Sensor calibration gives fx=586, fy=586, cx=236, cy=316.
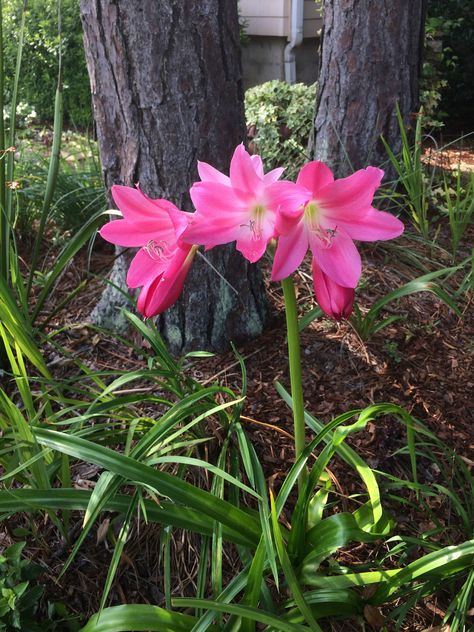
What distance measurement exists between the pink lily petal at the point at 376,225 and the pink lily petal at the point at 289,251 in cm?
8

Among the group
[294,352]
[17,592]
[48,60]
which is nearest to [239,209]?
[294,352]

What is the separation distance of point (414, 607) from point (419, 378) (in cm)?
83

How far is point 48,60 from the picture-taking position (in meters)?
7.89

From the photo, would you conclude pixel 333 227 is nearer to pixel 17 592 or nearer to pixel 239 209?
pixel 239 209

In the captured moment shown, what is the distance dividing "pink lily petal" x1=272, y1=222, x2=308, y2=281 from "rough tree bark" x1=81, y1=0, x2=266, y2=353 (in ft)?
3.53

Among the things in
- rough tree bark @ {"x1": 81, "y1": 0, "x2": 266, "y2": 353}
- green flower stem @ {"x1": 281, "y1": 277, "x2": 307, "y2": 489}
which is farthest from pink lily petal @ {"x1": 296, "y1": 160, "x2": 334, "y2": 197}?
rough tree bark @ {"x1": 81, "y1": 0, "x2": 266, "y2": 353}

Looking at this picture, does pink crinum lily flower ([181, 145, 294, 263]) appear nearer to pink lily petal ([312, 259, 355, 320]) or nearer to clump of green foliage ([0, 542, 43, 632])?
pink lily petal ([312, 259, 355, 320])

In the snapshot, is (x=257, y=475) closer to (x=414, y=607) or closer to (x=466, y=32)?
(x=414, y=607)

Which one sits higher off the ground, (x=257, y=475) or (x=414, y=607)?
(x=257, y=475)

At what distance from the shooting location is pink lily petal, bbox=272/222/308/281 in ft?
3.44

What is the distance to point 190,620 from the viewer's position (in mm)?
1294

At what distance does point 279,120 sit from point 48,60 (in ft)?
15.3

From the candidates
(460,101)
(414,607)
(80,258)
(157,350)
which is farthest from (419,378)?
(460,101)

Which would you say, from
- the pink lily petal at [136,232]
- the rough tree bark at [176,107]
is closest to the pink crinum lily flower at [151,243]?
the pink lily petal at [136,232]
